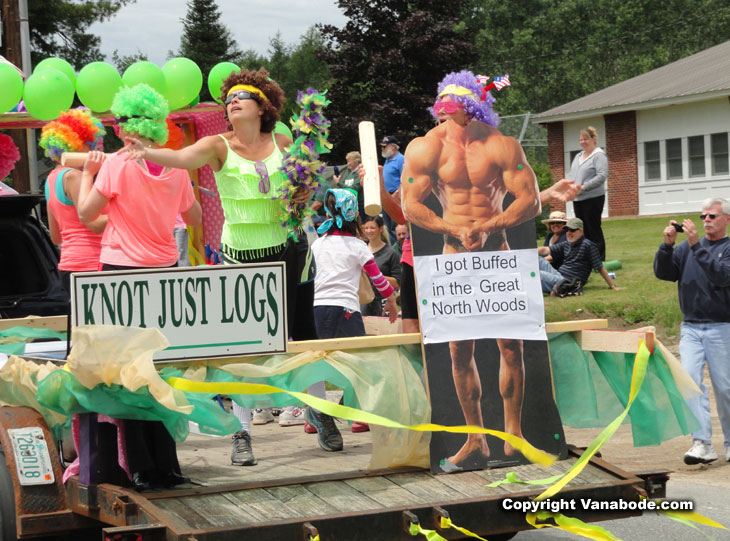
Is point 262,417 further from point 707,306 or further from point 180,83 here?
point 180,83

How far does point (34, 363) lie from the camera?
4.77 metres

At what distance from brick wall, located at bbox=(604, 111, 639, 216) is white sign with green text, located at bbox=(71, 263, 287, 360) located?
102 ft

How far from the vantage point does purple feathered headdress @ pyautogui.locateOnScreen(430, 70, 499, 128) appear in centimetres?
549

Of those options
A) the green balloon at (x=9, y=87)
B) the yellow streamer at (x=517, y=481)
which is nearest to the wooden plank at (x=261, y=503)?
the yellow streamer at (x=517, y=481)

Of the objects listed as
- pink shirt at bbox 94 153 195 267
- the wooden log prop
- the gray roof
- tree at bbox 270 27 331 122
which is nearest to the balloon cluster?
pink shirt at bbox 94 153 195 267

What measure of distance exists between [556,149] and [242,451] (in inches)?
1305

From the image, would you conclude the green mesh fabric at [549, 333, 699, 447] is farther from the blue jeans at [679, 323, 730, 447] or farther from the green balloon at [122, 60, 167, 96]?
the green balloon at [122, 60, 167, 96]

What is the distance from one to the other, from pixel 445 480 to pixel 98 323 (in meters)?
1.73

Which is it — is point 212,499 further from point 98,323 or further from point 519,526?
point 519,526

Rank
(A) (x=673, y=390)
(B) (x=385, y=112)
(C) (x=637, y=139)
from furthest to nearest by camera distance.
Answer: (B) (x=385, y=112)
(C) (x=637, y=139)
(A) (x=673, y=390)

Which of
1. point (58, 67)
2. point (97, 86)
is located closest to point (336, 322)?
point (97, 86)

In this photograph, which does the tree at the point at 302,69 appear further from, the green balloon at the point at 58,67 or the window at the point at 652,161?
the green balloon at the point at 58,67

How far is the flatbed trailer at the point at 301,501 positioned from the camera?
414 centimetres

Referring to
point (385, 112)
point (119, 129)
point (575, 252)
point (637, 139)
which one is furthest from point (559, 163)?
point (119, 129)
